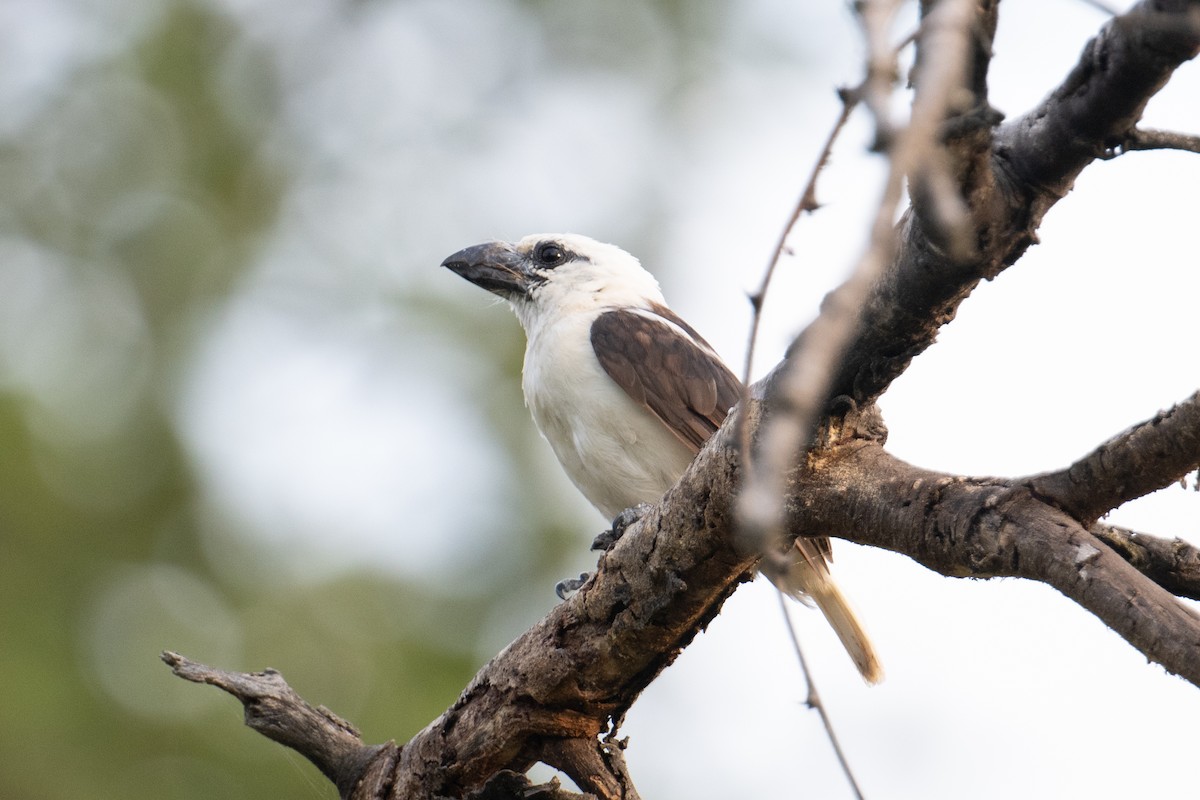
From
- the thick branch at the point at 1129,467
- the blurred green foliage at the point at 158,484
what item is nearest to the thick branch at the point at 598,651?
the thick branch at the point at 1129,467

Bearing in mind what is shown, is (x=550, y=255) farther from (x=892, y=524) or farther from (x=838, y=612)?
(x=892, y=524)

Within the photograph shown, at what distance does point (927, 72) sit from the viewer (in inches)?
49.4

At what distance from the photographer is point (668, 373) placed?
4926 mm

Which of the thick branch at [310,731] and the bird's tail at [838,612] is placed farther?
the bird's tail at [838,612]

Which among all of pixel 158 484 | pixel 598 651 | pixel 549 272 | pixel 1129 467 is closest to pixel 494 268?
pixel 549 272

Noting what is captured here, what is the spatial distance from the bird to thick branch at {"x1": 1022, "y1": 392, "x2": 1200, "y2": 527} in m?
1.97

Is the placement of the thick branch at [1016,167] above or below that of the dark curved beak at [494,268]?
below

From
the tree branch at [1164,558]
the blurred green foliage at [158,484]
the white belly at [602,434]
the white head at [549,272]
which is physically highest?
the blurred green foliage at [158,484]

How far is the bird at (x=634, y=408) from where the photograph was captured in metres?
4.79

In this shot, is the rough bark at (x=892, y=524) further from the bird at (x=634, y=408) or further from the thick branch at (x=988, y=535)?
the bird at (x=634, y=408)

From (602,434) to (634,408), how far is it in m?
0.16

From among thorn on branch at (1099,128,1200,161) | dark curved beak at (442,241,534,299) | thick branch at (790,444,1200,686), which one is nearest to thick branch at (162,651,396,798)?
thick branch at (790,444,1200,686)

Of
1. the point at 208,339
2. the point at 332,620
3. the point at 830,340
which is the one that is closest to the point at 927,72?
the point at 830,340

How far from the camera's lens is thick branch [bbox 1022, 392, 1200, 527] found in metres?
2.29
